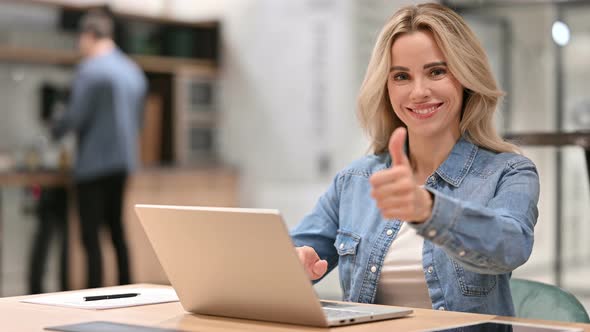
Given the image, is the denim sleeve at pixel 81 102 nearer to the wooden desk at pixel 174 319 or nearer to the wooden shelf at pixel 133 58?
the wooden shelf at pixel 133 58

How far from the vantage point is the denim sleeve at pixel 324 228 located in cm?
236


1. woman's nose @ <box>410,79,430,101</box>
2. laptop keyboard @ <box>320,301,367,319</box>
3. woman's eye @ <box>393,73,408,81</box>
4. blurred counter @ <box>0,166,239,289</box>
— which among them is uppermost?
woman's eye @ <box>393,73,408,81</box>

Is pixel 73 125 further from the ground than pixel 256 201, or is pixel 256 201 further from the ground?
pixel 73 125

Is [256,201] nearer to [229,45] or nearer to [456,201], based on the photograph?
[229,45]

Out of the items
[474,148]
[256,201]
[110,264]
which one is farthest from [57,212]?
[474,148]

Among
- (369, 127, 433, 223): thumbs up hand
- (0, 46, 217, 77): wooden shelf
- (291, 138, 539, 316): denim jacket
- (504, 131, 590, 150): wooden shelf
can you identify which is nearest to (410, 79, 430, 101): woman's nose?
(291, 138, 539, 316): denim jacket

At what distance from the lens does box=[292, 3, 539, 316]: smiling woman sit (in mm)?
2066

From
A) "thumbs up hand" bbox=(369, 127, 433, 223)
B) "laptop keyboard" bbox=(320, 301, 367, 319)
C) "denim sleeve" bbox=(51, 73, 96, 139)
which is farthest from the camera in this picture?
"denim sleeve" bbox=(51, 73, 96, 139)

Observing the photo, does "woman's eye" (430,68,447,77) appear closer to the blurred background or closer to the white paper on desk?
the white paper on desk

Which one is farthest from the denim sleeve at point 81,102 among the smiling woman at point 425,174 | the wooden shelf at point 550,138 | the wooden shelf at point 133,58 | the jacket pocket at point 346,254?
the jacket pocket at point 346,254

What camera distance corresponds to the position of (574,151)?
5090 millimetres

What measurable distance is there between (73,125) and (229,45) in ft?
7.39

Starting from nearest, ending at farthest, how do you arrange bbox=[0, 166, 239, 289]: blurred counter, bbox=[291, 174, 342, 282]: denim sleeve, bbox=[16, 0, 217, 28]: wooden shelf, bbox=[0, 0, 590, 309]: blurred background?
bbox=[291, 174, 342, 282]: denim sleeve → bbox=[0, 0, 590, 309]: blurred background → bbox=[0, 166, 239, 289]: blurred counter → bbox=[16, 0, 217, 28]: wooden shelf

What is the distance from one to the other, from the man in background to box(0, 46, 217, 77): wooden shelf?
1048 mm
